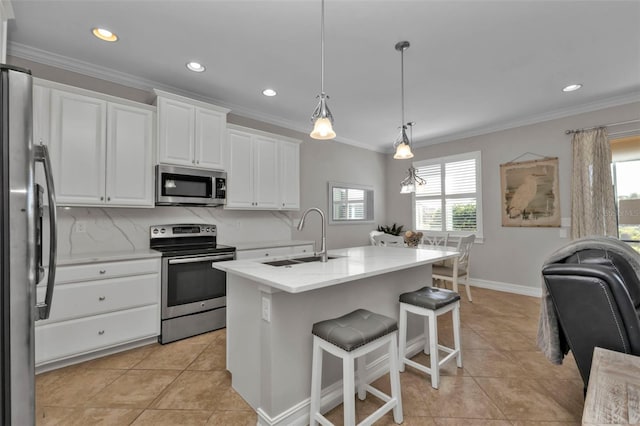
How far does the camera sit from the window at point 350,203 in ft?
16.7

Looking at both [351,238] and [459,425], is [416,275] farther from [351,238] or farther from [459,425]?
[351,238]

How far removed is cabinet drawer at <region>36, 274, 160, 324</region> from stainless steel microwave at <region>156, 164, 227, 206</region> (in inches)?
32.2

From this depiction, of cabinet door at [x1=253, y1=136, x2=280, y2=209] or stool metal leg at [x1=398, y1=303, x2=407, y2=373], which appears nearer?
stool metal leg at [x1=398, y1=303, x2=407, y2=373]

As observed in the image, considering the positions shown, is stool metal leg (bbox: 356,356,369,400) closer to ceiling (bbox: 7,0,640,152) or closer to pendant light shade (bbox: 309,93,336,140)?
pendant light shade (bbox: 309,93,336,140)

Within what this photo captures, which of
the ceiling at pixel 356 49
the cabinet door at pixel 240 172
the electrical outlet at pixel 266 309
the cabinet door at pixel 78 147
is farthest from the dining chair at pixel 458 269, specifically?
the cabinet door at pixel 78 147

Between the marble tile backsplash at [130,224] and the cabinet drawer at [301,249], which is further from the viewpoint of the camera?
the cabinet drawer at [301,249]

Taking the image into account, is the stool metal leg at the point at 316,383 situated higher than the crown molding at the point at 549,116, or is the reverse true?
the crown molding at the point at 549,116

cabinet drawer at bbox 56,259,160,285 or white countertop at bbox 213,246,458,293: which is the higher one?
white countertop at bbox 213,246,458,293

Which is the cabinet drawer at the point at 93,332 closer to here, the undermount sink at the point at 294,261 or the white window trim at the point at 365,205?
the undermount sink at the point at 294,261

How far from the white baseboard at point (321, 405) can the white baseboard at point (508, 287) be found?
11.0ft

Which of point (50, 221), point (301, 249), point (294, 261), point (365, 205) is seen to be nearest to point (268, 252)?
point (301, 249)

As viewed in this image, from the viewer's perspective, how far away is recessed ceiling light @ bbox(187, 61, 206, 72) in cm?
273

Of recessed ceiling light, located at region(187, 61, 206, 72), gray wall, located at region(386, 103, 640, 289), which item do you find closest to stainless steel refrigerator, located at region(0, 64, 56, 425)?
recessed ceiling light, located at region(187, 61, 206, 72)

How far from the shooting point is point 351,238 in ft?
17.7
